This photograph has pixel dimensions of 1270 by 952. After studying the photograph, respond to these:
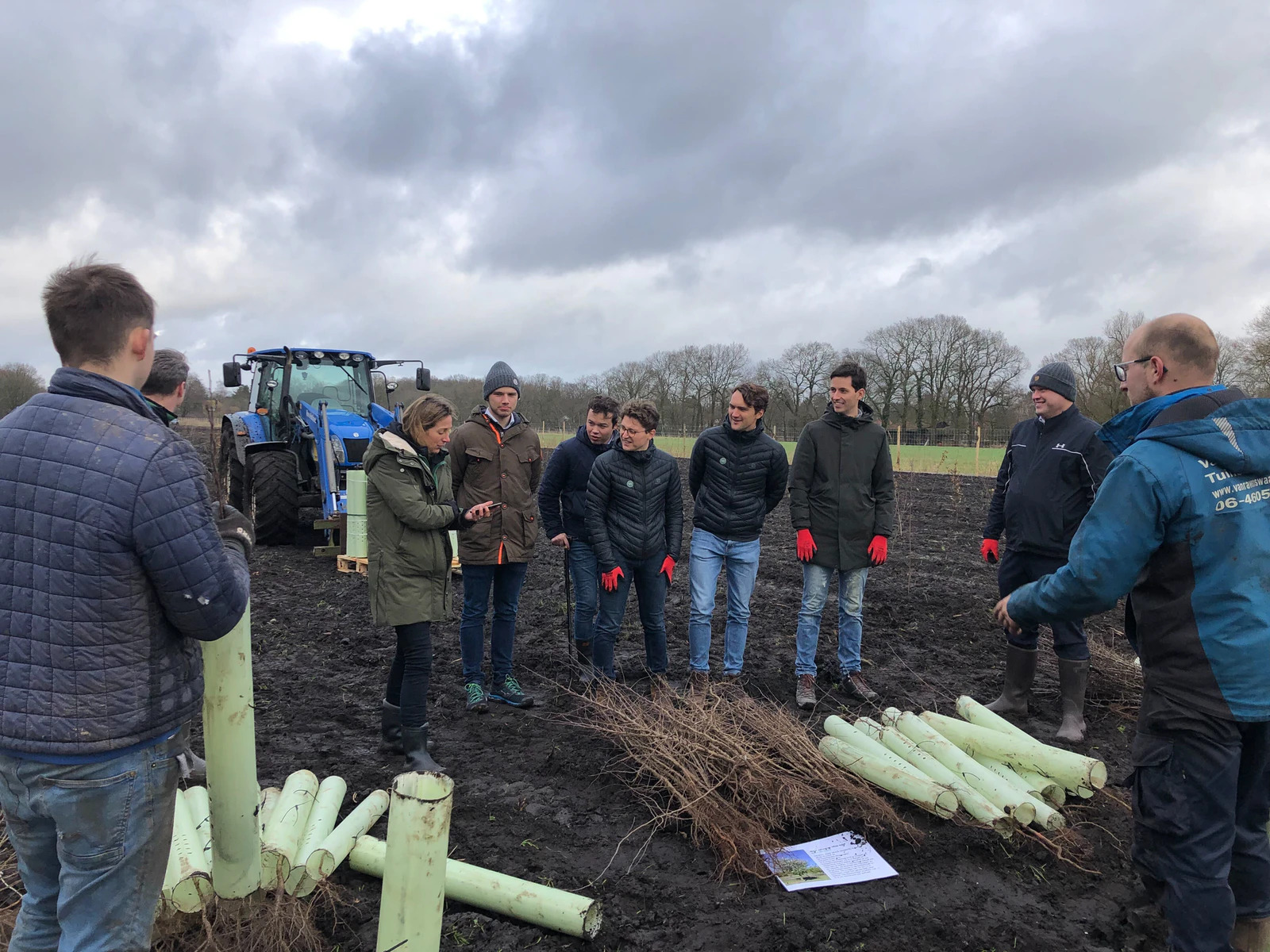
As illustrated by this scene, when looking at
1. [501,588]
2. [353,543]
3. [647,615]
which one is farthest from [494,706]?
[353,543]

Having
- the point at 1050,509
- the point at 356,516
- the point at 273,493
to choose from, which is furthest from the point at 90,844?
the point at 273,493

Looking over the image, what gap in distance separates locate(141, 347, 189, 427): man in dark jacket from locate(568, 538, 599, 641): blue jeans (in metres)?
2.80

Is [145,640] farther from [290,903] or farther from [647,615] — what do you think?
[647,615]

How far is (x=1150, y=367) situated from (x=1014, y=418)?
43939 millimetres

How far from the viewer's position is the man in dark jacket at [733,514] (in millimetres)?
4828

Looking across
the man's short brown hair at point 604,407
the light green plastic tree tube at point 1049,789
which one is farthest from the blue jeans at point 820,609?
the man's short brown hair at point 604,407

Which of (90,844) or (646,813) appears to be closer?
(90,844)

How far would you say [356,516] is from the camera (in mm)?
8367

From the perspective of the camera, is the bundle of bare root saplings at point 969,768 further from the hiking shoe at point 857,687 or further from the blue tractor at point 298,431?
the blue tractor at point 298,431

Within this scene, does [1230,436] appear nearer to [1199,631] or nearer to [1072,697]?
[1199,631]

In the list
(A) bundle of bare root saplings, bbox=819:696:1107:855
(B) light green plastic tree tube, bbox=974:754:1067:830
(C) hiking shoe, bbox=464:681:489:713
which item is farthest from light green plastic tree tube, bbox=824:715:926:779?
(C) hiking shoe, bbox=464:681:489:713

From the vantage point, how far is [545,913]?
2.60 meters

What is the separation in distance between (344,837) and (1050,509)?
3.88 meters

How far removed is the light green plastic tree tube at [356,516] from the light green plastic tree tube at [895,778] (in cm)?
597
